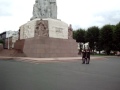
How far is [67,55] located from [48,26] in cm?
449

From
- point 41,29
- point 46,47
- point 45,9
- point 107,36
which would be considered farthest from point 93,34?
point 46,47

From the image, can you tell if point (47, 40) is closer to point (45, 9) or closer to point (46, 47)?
point (46, 47)

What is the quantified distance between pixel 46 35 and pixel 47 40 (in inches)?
41.7

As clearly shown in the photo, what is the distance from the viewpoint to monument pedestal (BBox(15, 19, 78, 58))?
2364 centimetres

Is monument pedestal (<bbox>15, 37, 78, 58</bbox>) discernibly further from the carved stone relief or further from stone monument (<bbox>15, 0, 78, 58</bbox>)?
the carved stone relief

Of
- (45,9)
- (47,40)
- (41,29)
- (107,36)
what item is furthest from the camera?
(107,36)

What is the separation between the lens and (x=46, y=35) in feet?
81.4

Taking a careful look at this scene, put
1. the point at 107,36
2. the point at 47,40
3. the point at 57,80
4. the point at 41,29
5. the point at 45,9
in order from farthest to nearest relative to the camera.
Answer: the point at 107,36
the point at 45,9
the point at 41,29
the point at 47,40
the point at 57,80

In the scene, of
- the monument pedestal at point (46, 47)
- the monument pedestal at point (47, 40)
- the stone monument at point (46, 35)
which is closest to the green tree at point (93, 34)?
the stone monument at point (46, 35)

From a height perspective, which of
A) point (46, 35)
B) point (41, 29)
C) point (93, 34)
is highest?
point (93, 34)

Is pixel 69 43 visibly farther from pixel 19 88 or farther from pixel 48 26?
pixel 19 88

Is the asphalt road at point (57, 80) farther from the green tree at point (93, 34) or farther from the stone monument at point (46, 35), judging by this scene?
the green tree at point (93, 34)

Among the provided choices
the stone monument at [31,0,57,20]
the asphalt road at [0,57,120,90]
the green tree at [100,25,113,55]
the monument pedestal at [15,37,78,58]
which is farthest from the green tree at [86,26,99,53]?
the asphalt road at [0,57,120,90]

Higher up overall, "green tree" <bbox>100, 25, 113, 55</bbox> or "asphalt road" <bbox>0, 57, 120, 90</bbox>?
"green tree" <bbox>100, 25, 113, 55</bbox>
